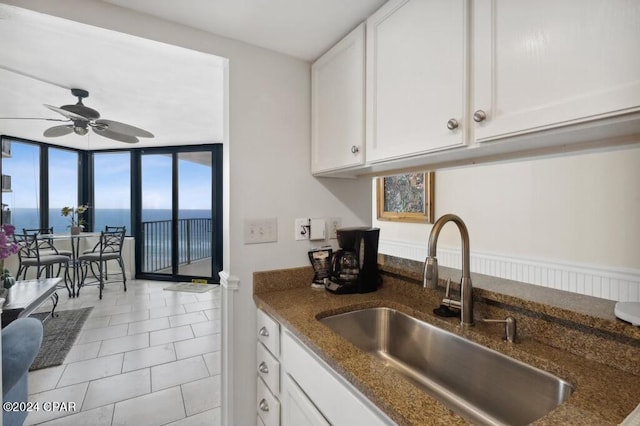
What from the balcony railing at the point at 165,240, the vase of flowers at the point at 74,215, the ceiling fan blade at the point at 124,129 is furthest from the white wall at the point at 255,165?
the vase of flowers at the point at 74,215

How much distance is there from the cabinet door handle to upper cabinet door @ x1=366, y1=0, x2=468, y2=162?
2.1 inches

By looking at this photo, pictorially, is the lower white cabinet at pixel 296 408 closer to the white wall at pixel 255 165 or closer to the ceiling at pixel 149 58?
the white wall at pixel 255 165

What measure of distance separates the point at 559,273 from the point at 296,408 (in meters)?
2.19

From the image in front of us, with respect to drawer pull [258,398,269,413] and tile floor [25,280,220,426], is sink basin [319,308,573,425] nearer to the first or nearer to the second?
drawer pull [258,398,269,413]

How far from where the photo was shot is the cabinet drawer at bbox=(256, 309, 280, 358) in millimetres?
1310

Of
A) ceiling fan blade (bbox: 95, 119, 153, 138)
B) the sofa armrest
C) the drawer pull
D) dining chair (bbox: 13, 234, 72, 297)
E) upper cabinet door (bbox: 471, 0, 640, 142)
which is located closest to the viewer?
upper cabinet door (bbox: 471, 0, 640, 142)

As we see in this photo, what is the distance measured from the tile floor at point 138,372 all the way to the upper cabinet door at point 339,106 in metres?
1.74

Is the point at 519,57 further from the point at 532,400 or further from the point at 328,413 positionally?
the point at 328,413

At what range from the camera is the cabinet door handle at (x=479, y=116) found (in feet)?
2.89

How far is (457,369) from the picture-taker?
42.7 inches

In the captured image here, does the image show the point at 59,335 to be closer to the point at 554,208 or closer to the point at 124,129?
the point at 124,129

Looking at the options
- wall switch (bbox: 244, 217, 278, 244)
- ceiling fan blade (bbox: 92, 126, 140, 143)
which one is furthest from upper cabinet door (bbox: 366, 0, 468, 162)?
ceiling fan blade (bbox: 92, 126, 140, 143)

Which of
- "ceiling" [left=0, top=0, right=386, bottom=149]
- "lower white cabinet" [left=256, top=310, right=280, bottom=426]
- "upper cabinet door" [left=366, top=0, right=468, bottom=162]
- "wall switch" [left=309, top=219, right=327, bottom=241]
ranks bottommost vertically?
"lower white cabinet" [left=256, top=310, right=280, bottom=426]

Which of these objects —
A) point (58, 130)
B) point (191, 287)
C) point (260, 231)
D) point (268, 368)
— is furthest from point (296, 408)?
point (191, 287)
